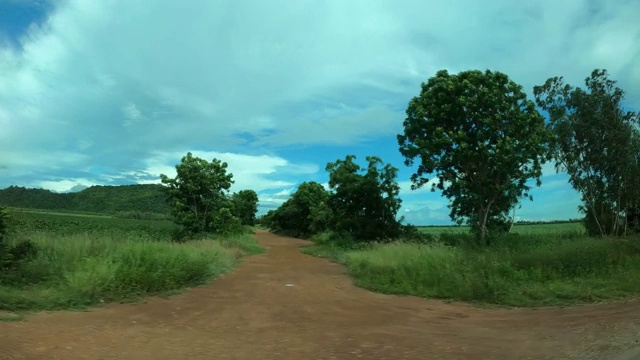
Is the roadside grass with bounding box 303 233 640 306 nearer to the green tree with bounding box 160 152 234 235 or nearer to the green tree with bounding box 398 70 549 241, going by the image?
the green tree with bounding box 398 70 549 241

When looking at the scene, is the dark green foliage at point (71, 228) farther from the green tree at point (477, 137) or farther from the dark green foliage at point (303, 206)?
the dark green foliage at point (303, 206)

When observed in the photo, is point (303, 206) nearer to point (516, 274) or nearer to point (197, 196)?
point (197, 196)

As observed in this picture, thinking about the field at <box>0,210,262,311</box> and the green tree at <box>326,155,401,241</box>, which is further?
the green tree at <box>326,155,401,241</box>

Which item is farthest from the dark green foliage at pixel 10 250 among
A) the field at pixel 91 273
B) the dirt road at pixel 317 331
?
the dirt road at pixel 317 331

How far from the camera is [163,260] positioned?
13.7 meters

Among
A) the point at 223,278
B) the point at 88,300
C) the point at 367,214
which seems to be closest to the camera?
the point at 88,300

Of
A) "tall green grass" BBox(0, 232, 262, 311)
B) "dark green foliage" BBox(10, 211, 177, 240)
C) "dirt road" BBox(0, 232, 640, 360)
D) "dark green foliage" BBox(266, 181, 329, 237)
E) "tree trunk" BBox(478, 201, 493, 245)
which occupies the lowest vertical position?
"dirt road" BBox(0, 232, 640, 360)

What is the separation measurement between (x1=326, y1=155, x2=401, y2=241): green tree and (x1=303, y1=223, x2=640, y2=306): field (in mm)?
13013

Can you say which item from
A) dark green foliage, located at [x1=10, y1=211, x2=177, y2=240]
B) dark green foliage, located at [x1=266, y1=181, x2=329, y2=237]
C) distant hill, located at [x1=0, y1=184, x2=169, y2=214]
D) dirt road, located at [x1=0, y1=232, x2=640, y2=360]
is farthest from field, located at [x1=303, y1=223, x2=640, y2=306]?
distant hill, located at [x1=0, y1=184, x2=169, y2=214]

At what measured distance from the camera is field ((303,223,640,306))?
1171 centimetres

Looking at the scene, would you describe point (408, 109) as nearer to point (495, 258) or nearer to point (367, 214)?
point (367, 214)

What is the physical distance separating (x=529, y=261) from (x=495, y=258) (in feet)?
3.27

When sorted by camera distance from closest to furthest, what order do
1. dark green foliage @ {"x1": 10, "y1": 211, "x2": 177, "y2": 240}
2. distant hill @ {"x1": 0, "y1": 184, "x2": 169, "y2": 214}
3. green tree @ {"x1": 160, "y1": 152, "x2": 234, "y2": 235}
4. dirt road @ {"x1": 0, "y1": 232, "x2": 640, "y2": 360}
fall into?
dirt road @ {"x1": 0, "y1": 232, "x2": 640, "y2": 360} → dark green foliage @ {"x1": 10, "y1": 211, "x2": 177, "y2": 240} → green tree @ {"x1": 160, "y1": 152, "x2": 234, "y2": 235} → distant hill @ {"x1": 0, "y1": 184, "x2": 169, "y2": 214}

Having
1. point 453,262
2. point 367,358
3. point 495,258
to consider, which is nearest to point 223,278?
point 453,262
